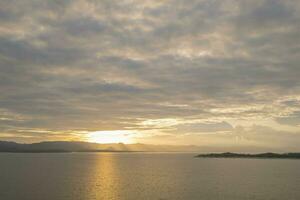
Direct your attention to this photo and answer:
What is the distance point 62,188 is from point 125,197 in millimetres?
16358

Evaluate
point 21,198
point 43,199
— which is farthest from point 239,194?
point 21,198

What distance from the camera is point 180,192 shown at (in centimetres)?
6019

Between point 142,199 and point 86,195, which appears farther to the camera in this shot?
point 86,195

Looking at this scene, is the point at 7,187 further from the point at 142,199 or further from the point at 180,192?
the point at 180,192

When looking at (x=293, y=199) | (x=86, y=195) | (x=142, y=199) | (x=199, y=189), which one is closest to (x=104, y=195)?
(x=86, y=195)

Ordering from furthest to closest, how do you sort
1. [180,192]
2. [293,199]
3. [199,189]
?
[199,189] < [180,192] < [293,199]

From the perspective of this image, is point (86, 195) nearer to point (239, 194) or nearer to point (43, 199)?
point (43, 199)

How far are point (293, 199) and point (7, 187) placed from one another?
52.4 m

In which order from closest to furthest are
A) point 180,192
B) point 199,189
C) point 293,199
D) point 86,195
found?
point 293,199 → point 86,195 → point 180,192 → point 199,189

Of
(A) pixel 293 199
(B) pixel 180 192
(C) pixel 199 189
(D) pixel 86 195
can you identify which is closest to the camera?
(A) pixel 293 199

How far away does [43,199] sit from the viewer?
170ft

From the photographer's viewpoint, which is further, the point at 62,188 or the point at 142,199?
the point at 62,188

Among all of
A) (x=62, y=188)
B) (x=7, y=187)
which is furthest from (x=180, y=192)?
(x=7, y=187)

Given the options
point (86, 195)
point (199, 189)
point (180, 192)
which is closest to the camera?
point (86, 195)
